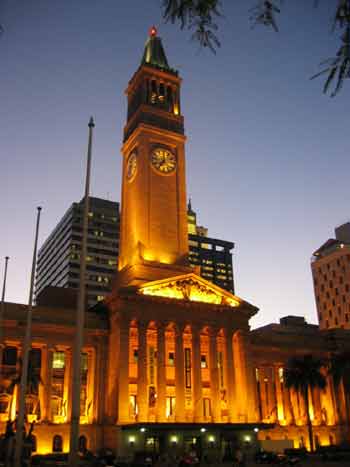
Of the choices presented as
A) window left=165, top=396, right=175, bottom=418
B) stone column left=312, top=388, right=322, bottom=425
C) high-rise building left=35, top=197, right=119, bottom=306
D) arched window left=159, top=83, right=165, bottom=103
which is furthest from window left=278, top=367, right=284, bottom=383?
high-rise building left=35, top=197, right=119, bottom=306

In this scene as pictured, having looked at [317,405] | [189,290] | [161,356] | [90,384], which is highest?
[189,290]

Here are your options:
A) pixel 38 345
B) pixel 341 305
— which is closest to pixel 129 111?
pixel 38 345

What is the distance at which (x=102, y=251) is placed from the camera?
157375mm

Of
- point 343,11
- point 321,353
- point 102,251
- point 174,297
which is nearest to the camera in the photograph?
point 343,11

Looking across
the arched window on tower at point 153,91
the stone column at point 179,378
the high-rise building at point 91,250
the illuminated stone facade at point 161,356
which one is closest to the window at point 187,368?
the illuminated stone facade at point 161,356

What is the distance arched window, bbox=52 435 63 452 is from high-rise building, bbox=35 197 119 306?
81.6 m

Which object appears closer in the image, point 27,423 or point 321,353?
point 27,423

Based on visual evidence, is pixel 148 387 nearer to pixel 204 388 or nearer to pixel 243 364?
pixel 204 388

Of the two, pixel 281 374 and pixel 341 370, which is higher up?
pixel 281 374

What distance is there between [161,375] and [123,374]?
4.91m

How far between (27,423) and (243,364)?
29.2 metres

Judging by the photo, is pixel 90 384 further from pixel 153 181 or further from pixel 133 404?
pixel 153 181

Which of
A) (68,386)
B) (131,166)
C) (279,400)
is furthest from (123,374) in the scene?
(131,166)

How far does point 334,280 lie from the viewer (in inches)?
5074
